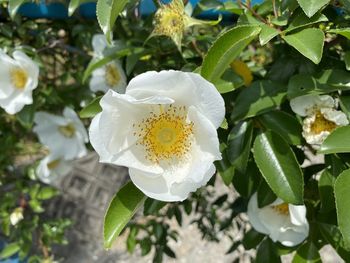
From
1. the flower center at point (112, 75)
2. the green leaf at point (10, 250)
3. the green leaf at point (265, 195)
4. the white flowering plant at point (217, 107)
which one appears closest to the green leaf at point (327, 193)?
the white flowering plant at point (217, 107)

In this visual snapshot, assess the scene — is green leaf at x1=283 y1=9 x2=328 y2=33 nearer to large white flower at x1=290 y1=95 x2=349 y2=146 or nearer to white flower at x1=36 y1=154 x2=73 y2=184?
large white flower at x1=290 y1=95 x2=349 y2=146

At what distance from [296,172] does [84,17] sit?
86 cm

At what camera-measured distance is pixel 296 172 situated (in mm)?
969

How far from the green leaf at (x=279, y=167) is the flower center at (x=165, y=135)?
17cm

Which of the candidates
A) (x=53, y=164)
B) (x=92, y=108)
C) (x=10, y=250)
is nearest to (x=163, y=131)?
(x=92, y=108)

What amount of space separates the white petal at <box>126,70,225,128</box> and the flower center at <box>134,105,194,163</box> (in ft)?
0.31

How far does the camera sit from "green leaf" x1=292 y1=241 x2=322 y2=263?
1.15 meters

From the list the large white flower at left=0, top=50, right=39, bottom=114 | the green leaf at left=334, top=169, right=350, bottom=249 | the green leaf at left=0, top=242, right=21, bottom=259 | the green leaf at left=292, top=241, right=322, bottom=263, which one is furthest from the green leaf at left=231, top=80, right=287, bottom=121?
the green leaf at left=0, top=242, right=21, bottom=259

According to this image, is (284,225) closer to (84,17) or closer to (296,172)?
(296,172)

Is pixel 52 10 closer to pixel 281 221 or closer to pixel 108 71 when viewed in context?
pixel 108 71

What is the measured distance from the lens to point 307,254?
116 cm

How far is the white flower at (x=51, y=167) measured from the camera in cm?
163

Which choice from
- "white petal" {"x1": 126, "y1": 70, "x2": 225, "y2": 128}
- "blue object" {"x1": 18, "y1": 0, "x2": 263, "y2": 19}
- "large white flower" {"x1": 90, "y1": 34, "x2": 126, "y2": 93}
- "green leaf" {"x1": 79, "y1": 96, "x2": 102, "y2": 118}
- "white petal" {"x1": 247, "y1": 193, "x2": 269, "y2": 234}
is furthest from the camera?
"blue object" {"x1": 18, "y1": 0, "x2": 263, "y2": 19}

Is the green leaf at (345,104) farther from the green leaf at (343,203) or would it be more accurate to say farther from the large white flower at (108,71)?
the large white flower at (108,71)
